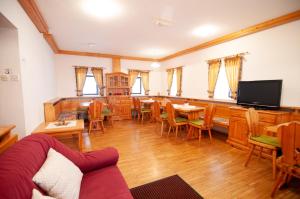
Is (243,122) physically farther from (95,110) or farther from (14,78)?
(14,78)

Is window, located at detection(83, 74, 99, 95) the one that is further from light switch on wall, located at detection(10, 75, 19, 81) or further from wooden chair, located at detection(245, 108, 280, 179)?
wooden chair, located at detection(245, 108, 280, 179)

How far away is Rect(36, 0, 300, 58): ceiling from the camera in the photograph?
8.09ft

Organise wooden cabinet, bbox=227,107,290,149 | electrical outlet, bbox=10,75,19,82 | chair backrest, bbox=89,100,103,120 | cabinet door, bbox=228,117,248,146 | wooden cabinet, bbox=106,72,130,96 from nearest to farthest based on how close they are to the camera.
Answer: electrical outlet, bbox=10,75,19,82 → wooden cabinet, bbox=227,107,290,149 → cabinet door, bbox=228,117,248,146 → chair backrest, bbox=89,100,103,120 → wooden cabinet, bbox=106,72,130,96

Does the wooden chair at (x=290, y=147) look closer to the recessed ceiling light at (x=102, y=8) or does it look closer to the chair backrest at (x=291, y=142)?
the chair backrest at (x=291, y=142)

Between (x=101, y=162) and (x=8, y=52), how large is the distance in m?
2.00

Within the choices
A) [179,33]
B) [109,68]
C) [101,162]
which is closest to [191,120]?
[179,33]

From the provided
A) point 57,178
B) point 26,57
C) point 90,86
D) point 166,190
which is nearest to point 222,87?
point 166,190

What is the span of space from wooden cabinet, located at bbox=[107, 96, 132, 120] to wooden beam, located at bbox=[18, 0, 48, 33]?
320 centimetres

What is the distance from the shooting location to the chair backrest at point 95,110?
4.04 m

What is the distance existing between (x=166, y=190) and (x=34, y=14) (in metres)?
3.56

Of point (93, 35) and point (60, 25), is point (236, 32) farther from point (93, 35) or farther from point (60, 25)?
point (60, 25)

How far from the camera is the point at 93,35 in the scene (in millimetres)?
3912

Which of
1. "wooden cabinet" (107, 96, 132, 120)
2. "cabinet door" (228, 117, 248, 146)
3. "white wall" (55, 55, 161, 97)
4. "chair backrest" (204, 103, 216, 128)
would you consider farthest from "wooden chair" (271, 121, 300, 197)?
"white wall" (55, 55, 161, 97)

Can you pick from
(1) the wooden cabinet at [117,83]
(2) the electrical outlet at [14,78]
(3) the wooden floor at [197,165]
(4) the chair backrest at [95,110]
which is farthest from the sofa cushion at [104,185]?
(1) the wooden cabinet at [117,83]
